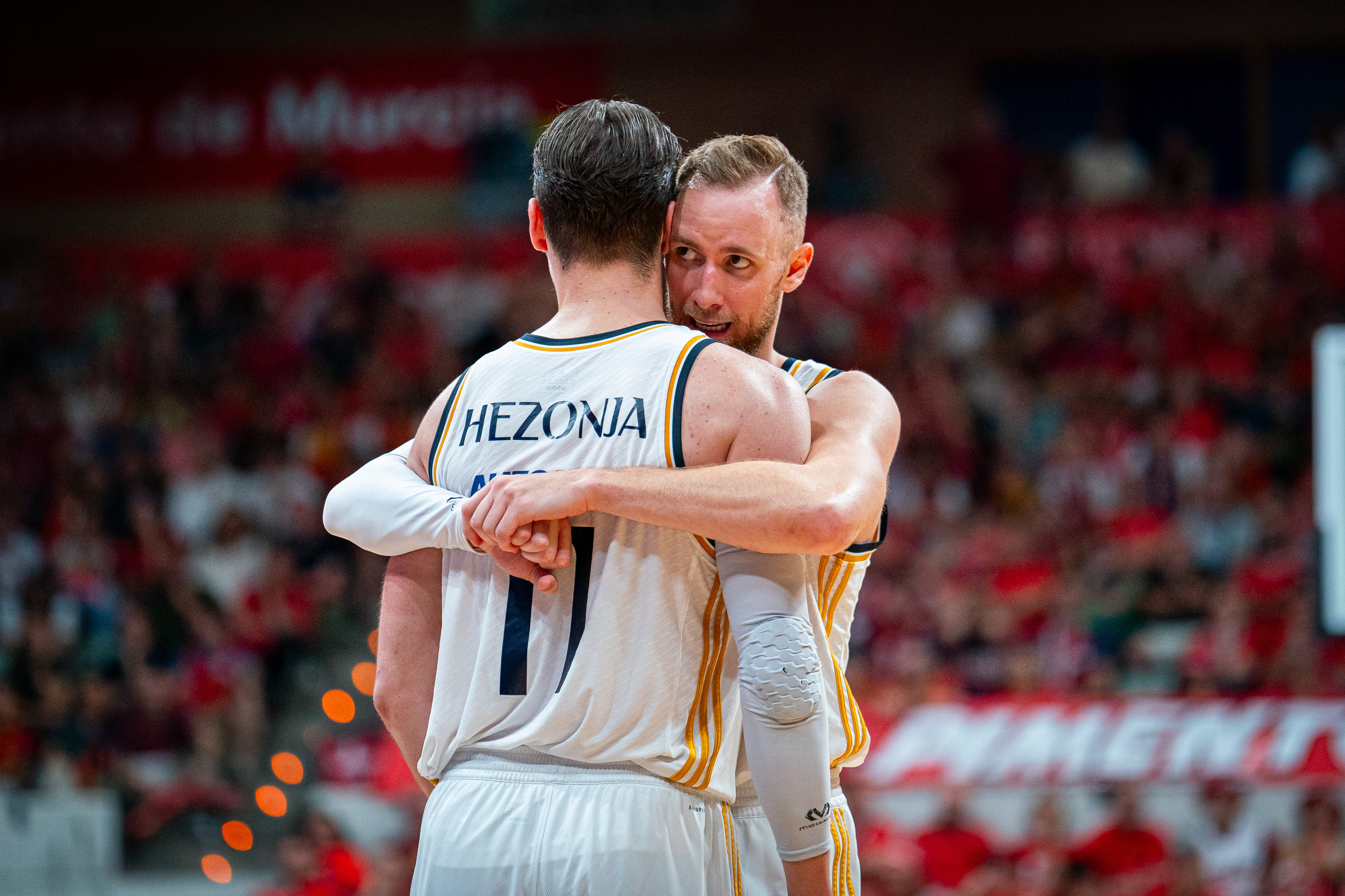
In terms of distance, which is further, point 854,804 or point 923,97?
point 923,97

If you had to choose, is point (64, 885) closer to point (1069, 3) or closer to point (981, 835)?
point (981, 835)

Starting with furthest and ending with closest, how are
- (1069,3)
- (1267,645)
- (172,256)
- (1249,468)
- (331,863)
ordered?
(1069,3)
(172,256)
(1249,468)
(1267,645)
(331,863)

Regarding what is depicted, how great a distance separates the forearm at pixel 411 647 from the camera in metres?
3.18

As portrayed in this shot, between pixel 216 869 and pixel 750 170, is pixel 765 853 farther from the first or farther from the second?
pixel 216 869

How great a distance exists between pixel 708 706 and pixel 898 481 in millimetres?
10729

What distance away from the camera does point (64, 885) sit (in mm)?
11078

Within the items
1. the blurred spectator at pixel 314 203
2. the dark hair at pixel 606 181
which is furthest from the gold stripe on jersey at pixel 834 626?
the blurred spectator at pixel 314 203

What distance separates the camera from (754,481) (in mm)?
2750

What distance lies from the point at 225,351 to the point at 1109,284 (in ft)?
31.3

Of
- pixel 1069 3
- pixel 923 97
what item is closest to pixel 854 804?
pixel 923 97

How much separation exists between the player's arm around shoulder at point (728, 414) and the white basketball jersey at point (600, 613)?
3 cm

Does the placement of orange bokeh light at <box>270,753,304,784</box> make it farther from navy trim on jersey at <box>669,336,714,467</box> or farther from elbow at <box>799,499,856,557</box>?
elbow at <box>799,499,856,557</box>

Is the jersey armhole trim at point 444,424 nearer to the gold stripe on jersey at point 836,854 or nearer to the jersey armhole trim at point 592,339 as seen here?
the jersey armhole trim at point 592,339

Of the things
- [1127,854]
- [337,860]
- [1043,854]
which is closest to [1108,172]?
[1127,854]
